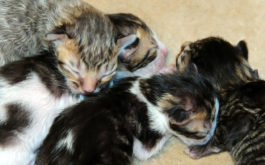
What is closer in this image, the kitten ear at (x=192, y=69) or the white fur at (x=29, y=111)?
the white fur at (x=29, y=111)

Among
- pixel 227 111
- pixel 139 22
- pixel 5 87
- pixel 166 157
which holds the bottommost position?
pixel 166 157

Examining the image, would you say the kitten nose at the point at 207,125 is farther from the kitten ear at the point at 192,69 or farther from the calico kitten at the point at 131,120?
the kitten ear at the point at 192,69

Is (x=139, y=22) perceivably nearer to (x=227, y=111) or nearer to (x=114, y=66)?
(x=114, y=66)

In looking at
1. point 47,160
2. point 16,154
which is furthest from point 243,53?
point 16,154

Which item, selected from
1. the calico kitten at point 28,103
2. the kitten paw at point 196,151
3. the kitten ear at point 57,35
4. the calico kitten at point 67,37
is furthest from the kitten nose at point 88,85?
the kitten paw at point 196,151

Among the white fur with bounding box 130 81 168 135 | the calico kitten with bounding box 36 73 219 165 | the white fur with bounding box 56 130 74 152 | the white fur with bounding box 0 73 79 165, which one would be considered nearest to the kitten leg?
the calico kitten with bounding box 36 73 219 165

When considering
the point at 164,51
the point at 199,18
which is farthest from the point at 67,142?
the point at 199,18
